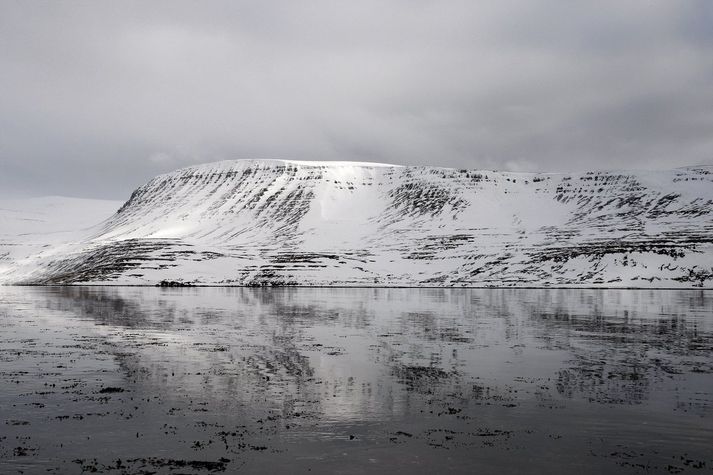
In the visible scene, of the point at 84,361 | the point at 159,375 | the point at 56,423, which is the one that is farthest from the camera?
the point at 84,361

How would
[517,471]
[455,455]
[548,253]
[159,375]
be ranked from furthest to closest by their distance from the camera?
1. [548,253]
2. [159,375]
3. [455,455]
4. [517,471]

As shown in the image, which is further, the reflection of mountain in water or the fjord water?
the reflection of mountain in water

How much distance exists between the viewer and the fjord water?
Answer: 14.6 metres

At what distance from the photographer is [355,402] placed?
2030cm

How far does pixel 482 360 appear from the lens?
2930 centimetres

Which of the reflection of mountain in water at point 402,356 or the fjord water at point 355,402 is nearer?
the fjord water at point 355,402

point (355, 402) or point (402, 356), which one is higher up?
point (402, 356)

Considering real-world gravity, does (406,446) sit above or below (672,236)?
below

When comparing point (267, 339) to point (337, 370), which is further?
point (267, 339)

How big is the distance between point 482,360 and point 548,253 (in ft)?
453

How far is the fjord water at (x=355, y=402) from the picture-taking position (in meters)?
14.6

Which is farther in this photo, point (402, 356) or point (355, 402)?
point (402, 356)

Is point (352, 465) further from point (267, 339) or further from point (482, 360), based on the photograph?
point (267, 339)

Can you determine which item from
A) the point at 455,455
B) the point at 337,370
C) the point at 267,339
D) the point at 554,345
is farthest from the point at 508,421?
the point at 267,339
